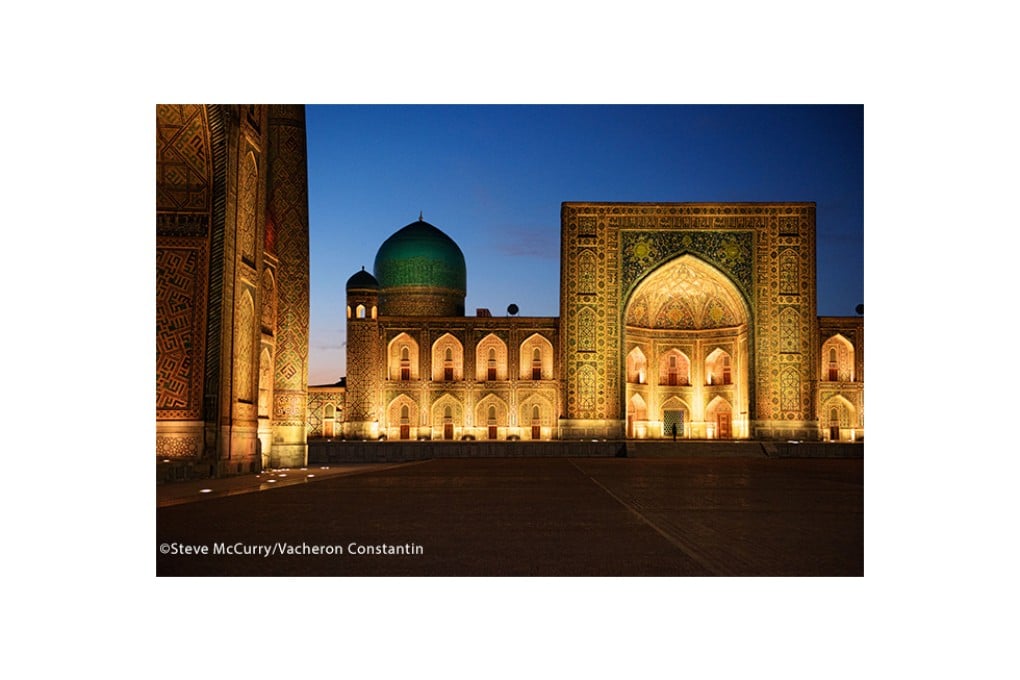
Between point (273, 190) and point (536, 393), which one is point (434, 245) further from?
point (273, 190)

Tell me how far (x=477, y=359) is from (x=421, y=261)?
4.46 m

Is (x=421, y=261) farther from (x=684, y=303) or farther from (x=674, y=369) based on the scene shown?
(x=674, y=369)

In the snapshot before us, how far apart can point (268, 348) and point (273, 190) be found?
2.07 m

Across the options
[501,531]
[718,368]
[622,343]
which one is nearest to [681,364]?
[718,368]

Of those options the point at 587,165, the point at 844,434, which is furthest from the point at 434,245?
the point at 587,165

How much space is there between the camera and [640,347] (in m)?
25.5

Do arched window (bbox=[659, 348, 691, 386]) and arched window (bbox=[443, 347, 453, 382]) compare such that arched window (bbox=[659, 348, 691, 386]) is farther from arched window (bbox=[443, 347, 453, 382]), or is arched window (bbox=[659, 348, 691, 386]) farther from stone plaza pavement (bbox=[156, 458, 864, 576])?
stone plaza pavement (bbox=[156, 458, 864, 576])

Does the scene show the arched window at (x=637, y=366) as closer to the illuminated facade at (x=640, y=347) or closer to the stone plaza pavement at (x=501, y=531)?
the illuminated facade at (x=640, y=347)

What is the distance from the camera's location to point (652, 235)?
2308 cm

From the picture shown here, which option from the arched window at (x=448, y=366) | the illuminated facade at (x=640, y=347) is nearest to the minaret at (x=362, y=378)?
the illuminated facade at (x=640, y=347)

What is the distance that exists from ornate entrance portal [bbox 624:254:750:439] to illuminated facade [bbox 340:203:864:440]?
0.04 meters

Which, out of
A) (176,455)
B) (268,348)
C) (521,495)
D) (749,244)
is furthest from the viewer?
(749,244)

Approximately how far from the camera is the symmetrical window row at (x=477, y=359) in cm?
2506

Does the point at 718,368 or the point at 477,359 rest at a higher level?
the point at 477,359
